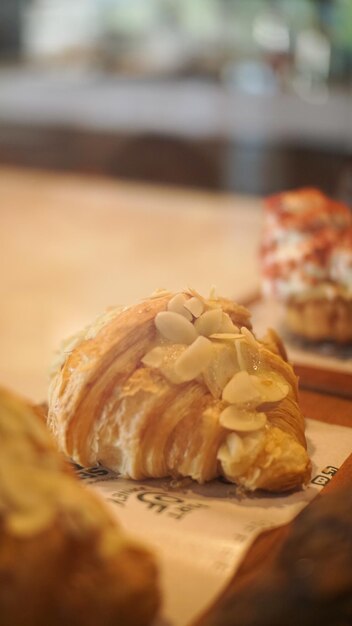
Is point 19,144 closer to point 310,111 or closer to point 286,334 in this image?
point 310,111

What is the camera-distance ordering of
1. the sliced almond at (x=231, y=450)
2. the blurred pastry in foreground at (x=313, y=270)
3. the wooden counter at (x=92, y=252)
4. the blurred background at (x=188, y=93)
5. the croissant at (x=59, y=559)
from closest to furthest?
1. the croissant at (x=59, y=559)
2. the sliced almond at (x=231, y=450)
3. the blurred pastry in foreground at (x=313, y=270)
4. the wooden counter at (x=92, y=252)
5. the blurred background at (x=188, y=93)

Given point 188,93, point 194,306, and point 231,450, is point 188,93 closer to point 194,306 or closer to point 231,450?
point 194,306

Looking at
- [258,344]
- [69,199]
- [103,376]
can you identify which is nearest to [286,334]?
[258,344]

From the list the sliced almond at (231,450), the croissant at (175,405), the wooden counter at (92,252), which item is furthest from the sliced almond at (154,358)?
the wooden counter at (92,252)

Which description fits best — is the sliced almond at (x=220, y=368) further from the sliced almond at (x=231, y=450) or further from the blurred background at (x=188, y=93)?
the blurred background at (x=188, y=93)

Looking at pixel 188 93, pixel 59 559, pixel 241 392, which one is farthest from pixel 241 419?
pixel 188 93

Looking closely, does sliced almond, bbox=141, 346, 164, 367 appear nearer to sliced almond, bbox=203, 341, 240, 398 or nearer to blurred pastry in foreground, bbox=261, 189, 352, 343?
sliced almond, bbox=203, 341, 240, 398

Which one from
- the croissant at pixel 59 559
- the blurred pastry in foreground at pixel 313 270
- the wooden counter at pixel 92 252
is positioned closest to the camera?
the croissant at pixel 59 559
